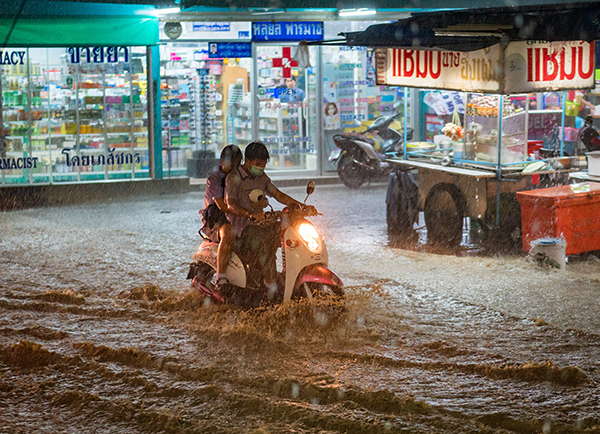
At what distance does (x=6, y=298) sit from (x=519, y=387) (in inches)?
197

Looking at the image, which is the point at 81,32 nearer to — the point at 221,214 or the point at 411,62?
the point at 411,62

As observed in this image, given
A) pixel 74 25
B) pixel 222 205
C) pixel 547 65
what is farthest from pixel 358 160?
pixel 222 205

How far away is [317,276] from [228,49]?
32.2ft

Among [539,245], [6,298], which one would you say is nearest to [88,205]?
[6,298]

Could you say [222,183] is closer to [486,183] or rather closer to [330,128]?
[486,183]

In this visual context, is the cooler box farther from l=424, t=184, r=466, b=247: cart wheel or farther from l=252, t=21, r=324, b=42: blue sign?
l=252, t=21, r=324, b=42: blue sign

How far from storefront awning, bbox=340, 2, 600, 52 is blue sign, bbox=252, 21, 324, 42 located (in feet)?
18.6

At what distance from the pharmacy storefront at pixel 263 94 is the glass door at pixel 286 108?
0.02 m

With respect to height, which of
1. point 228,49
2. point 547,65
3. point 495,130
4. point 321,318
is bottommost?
point 321,318

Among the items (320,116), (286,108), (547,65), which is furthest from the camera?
(320,116)

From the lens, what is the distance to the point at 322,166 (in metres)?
16.2

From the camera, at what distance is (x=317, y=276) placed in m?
6.23

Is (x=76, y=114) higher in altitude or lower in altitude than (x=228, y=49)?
lower

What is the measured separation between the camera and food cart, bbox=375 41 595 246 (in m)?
8.82
